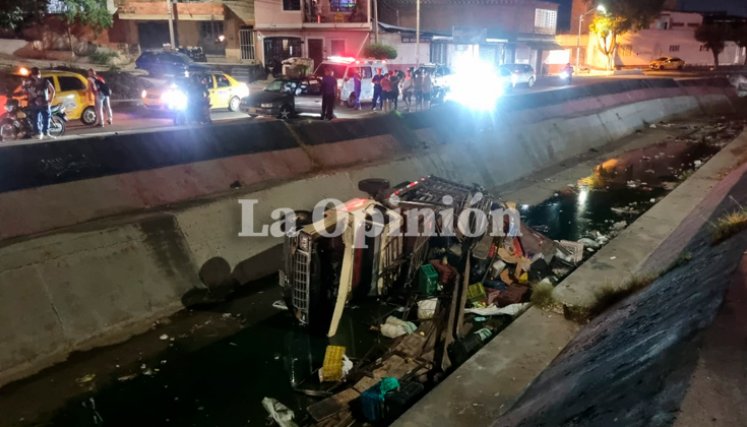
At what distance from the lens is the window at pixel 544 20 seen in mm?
45812

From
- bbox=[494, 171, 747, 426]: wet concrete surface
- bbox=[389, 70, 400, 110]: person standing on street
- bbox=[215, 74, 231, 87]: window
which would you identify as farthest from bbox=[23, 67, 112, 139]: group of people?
bbox=[494, 171, 747, 426]: wet concrete surface

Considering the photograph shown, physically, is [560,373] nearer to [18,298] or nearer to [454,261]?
[454,261]

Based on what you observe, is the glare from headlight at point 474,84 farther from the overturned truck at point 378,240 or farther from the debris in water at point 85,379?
the debris in water at point 85,379

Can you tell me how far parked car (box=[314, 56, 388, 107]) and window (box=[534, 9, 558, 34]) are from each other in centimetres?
2775

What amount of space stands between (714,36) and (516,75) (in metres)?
39.8

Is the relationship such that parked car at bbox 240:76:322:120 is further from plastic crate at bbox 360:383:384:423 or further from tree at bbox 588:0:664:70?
tree at bbox 588:0:664:70

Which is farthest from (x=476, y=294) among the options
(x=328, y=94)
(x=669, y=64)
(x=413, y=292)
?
(x=669, y=64)

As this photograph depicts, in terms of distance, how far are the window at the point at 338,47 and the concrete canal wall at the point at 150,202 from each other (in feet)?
59.1

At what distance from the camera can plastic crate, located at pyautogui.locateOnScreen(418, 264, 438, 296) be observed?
26.0 ft

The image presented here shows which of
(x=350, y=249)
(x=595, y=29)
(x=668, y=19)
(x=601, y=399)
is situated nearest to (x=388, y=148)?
(x=350, y=249)

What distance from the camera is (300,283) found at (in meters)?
6.84

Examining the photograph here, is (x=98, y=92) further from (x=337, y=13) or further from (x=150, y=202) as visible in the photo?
(x=337, y=13)

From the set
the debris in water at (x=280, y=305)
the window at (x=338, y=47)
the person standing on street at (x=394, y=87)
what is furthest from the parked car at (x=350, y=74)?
the debris in water at (x=280, y=305)

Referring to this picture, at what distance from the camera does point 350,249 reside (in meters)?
6.80
